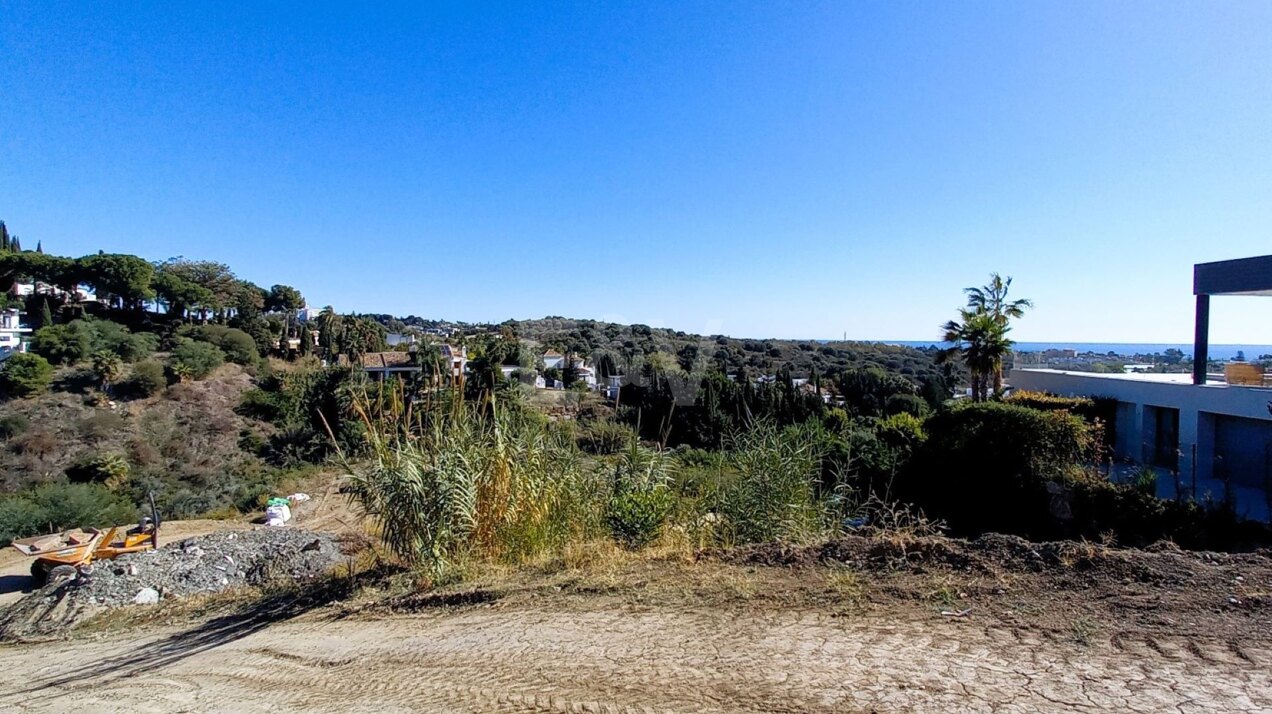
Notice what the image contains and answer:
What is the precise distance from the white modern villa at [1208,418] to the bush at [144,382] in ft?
145

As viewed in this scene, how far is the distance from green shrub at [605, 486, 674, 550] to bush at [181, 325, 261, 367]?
44.4 meters

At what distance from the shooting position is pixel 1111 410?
15156 millimetres

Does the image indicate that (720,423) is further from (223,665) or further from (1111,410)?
(223,665)

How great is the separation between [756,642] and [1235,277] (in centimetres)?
1599

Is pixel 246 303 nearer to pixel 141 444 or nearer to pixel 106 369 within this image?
pixel 106 369

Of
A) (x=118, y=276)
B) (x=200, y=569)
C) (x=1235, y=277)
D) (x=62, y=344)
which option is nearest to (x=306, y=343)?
(x=62, y=344)

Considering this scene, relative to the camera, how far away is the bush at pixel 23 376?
30719mm

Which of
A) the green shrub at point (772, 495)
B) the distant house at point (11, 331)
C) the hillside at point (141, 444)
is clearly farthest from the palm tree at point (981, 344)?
the distant house at point (11, 331)

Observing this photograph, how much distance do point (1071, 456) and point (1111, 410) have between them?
5064mm

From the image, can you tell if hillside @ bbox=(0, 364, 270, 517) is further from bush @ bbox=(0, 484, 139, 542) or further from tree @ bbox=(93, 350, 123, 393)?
bush @ bbox=(0, 484, 139, 542)

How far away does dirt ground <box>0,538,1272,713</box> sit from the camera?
9.16ft

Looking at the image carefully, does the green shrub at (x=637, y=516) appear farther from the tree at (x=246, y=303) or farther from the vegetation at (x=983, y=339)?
the tree at (x=246, y=303)

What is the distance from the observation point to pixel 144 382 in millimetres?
33781

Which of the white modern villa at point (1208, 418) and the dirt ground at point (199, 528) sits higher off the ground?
the white modern villa at point (1208, 418)
